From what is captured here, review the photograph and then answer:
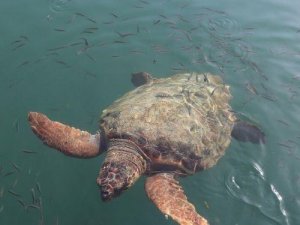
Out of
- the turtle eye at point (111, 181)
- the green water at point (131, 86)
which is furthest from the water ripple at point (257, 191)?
the turtle eye at point (111, 181)

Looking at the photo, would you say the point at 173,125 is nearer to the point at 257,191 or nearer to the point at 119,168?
the point at 119,168

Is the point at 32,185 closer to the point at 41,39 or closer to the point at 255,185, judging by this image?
the point at 255,185

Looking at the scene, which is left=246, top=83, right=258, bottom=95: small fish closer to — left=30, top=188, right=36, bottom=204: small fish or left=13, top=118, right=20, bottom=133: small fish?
left=13, top=118, right=20, bottom=133: small fish

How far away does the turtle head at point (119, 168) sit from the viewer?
5367mm

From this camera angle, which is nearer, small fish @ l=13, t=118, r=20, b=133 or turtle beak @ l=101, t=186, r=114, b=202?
turtle beak @ l=101, t=186, r=114, b=202

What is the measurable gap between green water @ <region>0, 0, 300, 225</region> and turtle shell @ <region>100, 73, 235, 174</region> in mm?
518

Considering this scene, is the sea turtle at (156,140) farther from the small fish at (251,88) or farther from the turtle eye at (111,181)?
the small fish at (251,88)

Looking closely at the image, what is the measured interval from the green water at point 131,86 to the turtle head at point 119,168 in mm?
686

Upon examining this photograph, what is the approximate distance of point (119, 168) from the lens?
18.5ft

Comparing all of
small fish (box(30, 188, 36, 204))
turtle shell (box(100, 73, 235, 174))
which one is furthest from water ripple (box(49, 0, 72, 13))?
small fish (box(30, 188, 36, 204))

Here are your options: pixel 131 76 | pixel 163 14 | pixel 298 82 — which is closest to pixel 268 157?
pixel 298 82

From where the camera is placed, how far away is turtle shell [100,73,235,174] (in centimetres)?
605

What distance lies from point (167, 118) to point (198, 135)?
0.62 metres

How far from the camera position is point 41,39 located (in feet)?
31.0
